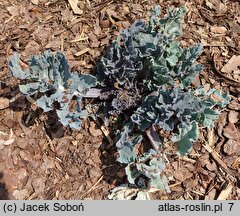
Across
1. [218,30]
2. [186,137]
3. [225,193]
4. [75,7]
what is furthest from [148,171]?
[75,7]

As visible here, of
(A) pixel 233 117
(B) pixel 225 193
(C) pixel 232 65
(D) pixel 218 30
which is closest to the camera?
(B) pixel 225 193

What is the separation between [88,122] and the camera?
2795 millimetres

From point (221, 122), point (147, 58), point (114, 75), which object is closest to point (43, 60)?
point (114, 75)

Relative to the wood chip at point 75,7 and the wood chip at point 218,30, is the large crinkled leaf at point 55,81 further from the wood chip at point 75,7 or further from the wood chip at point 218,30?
the wood chip at point 218,30

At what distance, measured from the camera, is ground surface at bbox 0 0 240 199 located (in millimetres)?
2668

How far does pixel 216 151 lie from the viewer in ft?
8.91

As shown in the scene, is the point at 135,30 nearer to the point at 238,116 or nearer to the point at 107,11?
the point at 107,11

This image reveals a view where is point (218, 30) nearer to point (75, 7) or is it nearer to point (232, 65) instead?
point (232, 65)

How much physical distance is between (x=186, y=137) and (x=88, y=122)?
611 millimetres

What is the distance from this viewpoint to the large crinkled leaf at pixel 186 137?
8.18 ft

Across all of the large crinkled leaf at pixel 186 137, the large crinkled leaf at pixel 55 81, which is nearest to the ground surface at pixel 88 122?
the large crinkled leaf at pixel 186 137

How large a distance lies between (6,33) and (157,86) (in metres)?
1.12

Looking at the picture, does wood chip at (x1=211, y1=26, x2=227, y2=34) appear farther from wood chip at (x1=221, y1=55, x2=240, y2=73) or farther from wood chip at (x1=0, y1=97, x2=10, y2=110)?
wood chip at (x1=0, y1=97, x2=10, y2=110)

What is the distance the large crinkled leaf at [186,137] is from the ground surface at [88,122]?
0.16 m
